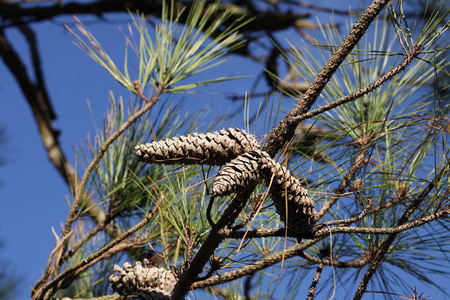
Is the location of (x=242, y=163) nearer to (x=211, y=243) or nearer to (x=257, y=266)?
(x=211, y=243)

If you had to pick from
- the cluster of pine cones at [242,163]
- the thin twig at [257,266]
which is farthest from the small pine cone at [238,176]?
the thin twig at [257,266]

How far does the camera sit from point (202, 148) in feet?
1.51

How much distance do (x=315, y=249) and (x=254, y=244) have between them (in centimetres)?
9

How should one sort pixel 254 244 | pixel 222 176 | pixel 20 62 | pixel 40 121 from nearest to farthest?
pixel 222 176
pixel 254 244
pixel 40 121
pixel 20 62


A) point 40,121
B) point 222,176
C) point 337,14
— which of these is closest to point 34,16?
point 40,121

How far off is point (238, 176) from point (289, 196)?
55 millimetres

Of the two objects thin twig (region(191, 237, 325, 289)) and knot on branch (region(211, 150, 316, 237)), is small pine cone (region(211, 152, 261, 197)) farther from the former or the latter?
thin twig (region(191, 237, 325, 289))

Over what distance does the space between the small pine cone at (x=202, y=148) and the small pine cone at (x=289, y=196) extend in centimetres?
4

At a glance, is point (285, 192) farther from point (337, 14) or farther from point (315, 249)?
point (337, 14)

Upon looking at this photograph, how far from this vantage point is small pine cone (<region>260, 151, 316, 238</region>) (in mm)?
423

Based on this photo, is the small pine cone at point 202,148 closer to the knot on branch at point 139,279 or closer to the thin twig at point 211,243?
the thin twig at point 211,243

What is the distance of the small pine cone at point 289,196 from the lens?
1.39ft

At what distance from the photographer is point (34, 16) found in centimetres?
169

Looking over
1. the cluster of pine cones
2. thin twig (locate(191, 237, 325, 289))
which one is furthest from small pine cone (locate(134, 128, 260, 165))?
thin twig (locate(191, 237, 325, 289))
